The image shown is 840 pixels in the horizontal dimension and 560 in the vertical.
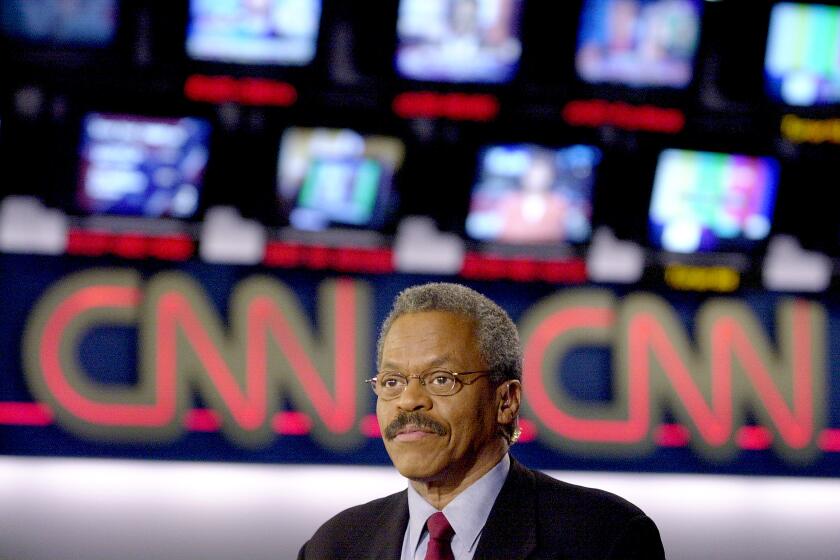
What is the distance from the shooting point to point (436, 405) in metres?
1.63

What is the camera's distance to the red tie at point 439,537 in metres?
1.59

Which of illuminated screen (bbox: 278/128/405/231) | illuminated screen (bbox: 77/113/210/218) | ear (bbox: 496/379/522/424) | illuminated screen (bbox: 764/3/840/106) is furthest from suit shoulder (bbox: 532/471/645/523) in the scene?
illuminated screen (bbox: 764/3/840/106)

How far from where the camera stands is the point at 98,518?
4062 millimetres

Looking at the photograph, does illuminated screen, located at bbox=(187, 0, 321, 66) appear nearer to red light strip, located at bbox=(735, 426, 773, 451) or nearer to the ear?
red light strip, located at bbox=(735, 426, 773, 451)

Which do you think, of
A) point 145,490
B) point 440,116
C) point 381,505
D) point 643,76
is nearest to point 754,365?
point 643,76

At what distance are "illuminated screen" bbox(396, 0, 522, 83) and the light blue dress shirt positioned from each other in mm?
2660

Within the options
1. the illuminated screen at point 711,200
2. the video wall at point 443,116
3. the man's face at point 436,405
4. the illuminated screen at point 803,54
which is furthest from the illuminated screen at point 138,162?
the man's face at point 436,405

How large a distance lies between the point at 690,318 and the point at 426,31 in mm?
1411

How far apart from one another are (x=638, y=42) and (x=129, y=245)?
6.27 feet

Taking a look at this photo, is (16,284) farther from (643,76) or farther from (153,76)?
(643,76)

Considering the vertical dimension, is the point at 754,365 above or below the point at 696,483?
above

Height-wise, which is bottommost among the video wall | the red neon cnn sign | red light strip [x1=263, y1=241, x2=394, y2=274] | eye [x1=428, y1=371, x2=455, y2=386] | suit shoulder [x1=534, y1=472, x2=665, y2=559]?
the red neon cnn sign

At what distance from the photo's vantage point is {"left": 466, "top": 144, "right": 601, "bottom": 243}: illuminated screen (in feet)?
13.7

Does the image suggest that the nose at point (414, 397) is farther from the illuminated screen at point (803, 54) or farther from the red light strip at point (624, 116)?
the illuminated screen at point (803, 54)
